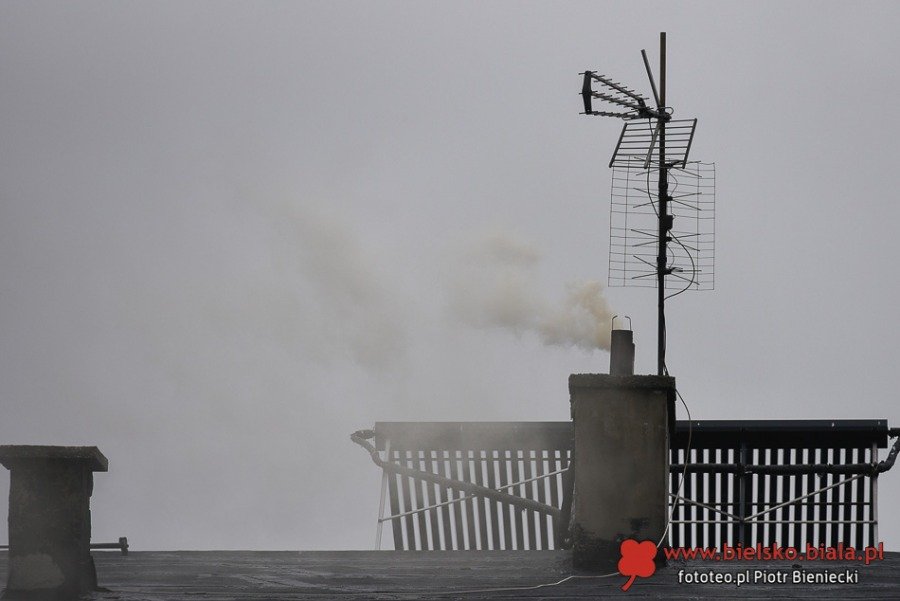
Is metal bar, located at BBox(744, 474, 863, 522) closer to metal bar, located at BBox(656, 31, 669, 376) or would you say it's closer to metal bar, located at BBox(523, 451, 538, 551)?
metal bar, located at BBox(523, 451, 538, 551)

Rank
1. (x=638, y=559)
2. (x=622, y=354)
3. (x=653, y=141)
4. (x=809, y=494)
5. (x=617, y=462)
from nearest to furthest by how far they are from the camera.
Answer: (x=638, y=559) → (x=617, y=462) → (x=622, y=354) → (x=809, y=494) → (x=653, y=141)

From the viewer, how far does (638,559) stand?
14453 mm

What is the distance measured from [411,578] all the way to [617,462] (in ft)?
7.28

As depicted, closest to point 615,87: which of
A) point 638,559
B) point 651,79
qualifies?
point 651,79

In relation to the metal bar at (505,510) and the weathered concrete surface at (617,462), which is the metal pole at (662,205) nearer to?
the metal bar at (505,510)

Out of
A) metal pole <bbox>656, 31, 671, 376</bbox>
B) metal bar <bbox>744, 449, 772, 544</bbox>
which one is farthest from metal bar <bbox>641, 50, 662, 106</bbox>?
metal bar <bbox>744, 449, 772, 544</bbox>

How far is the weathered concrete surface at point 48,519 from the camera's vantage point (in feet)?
44.1

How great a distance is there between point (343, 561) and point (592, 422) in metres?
3.18

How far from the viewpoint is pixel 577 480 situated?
14641mm

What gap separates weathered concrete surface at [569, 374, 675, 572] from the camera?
14.6 m

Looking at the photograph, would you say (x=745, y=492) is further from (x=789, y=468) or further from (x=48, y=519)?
(x=48, y=519)

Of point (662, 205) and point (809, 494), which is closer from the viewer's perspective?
point (809, 494)

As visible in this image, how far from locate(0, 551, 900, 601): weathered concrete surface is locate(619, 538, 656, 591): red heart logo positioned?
97 mm

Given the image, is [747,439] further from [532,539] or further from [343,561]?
[343,561]
